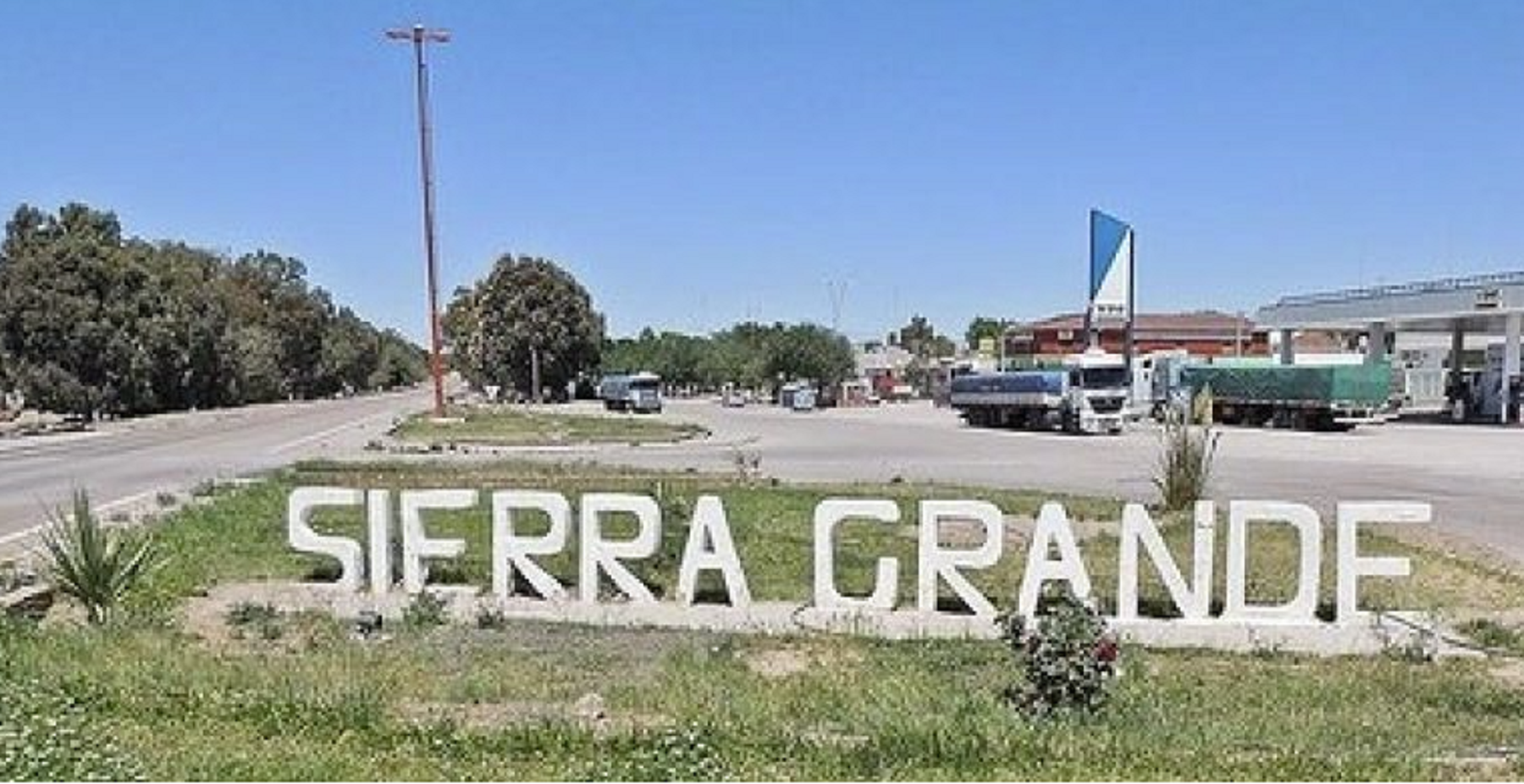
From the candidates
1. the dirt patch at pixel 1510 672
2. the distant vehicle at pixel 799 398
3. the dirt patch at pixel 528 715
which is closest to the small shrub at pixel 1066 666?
the dirt patch at pixel 528 715

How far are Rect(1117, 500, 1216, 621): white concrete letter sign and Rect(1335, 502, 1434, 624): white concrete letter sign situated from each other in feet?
3.35

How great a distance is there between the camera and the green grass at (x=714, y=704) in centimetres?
611

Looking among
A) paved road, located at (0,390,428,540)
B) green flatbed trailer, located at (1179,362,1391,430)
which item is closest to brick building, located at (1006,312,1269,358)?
green flatbed trailer, located at (1179,362,1391,430)

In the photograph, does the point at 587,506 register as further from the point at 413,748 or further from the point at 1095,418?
the point at 1095,418

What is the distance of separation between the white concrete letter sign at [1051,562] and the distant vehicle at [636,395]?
74.9 meters

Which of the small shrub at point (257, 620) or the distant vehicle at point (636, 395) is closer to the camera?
the small shrub at point (257, 620)

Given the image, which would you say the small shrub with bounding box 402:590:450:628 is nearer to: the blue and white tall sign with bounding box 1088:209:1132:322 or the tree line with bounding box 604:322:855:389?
the blue and white tall sign with bounding box 1088:209:1132:322

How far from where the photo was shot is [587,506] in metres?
12.2

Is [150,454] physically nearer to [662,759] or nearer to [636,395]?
[662,759]

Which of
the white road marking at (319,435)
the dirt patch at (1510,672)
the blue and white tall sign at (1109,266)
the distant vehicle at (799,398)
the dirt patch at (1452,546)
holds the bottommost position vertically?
the distant vehicle at (799,398)

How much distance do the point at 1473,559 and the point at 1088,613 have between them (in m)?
9.40

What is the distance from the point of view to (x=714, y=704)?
310 inches

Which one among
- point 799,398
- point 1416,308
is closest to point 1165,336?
point 799,398

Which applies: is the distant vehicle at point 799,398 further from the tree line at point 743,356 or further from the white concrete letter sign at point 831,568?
the white concrete letter sign at point 831,568
